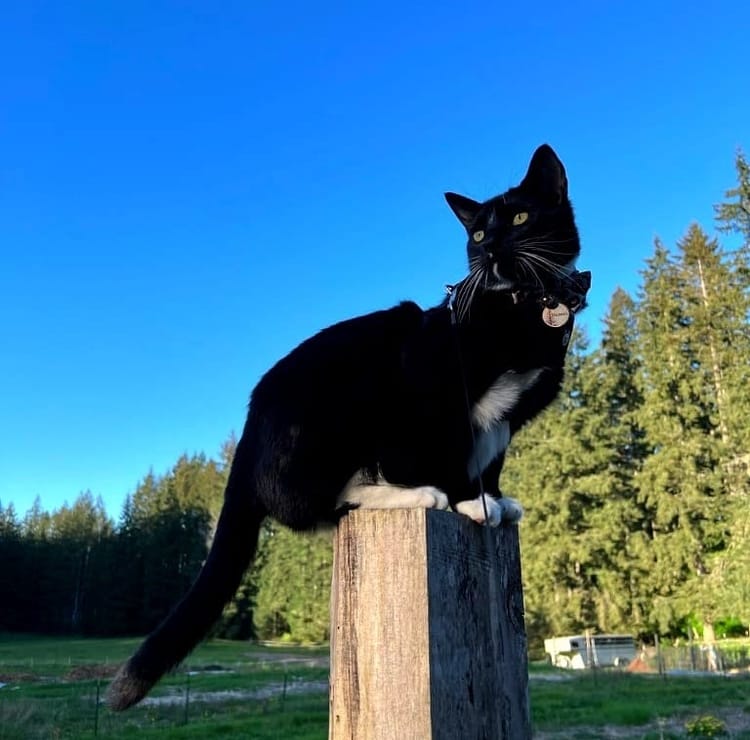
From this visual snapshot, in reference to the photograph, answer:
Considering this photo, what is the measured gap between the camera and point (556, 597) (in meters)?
35.9

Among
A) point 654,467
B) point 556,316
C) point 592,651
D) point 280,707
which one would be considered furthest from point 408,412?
point 654,467

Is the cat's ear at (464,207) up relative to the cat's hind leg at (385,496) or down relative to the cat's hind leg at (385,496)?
up

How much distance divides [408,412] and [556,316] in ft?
2.33

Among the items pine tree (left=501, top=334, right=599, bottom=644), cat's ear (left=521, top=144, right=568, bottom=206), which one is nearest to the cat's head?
cat's ear (left=521, top=144, right=568, bottom=206)

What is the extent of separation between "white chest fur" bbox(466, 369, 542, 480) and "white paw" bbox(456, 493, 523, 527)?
0.71 ft

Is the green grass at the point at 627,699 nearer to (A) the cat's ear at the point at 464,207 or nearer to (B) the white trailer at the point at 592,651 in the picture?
(B) the white trailer at the point at 592,651

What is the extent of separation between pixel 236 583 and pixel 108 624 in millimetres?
70565

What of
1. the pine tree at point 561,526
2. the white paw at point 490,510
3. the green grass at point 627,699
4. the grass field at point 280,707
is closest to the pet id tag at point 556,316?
the white paw at point 490,510

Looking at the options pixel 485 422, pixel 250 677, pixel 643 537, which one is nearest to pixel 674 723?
pixel 485 422

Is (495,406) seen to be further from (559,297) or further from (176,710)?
(176,710)

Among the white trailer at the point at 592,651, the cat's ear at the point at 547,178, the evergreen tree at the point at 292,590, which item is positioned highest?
the cat's ear at the point at 547,178

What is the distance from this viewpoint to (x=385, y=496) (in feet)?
9.25

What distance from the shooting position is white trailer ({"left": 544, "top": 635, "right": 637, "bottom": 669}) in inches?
1201

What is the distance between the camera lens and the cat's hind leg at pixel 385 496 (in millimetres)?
2727
